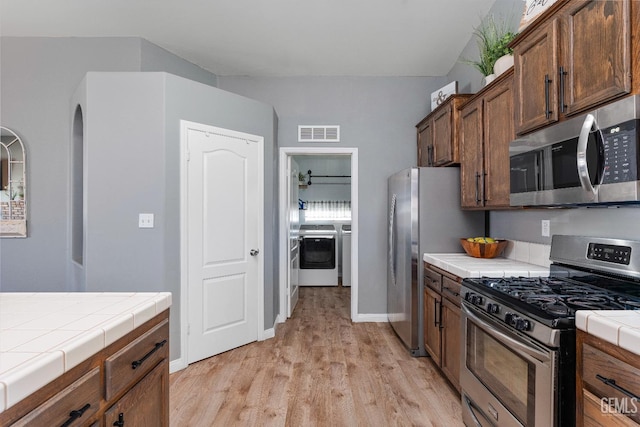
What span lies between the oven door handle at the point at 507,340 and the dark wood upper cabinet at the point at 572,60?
1.06m

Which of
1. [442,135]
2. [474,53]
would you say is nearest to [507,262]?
[442,135]

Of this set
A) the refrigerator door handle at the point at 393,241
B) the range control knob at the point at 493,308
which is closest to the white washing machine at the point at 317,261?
the refrigerator door handle at the point at 393,241

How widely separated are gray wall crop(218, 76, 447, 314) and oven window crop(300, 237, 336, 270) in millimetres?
1914

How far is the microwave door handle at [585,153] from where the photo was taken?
144 centimetres

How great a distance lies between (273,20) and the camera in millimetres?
3000

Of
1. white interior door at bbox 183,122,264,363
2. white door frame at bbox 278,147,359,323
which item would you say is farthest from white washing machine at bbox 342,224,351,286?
white interior door at bbox 183,122,264,363

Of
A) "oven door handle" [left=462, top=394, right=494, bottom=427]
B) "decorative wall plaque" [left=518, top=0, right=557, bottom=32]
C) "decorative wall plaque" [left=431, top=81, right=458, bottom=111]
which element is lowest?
Result: "oven door handle" [left=462, top=394, right=494, bottom=427]

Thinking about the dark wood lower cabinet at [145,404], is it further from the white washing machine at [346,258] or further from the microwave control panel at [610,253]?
the white washing machine at [346,258]

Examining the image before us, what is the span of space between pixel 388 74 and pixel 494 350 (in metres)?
3.33

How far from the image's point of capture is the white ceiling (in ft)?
9.23

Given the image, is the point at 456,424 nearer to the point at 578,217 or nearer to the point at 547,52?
the point at 578,217

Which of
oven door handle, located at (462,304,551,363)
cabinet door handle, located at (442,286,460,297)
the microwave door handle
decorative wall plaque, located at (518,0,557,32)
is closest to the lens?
oven door handle, located at (462,304,551,363)

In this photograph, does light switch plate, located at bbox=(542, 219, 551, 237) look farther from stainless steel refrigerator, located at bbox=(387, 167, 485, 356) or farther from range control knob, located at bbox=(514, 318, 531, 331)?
range control knob, located at bbox=(514, 318, 531, 331)

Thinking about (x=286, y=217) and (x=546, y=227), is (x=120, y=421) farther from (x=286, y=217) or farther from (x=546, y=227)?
(x=286, y=217)
